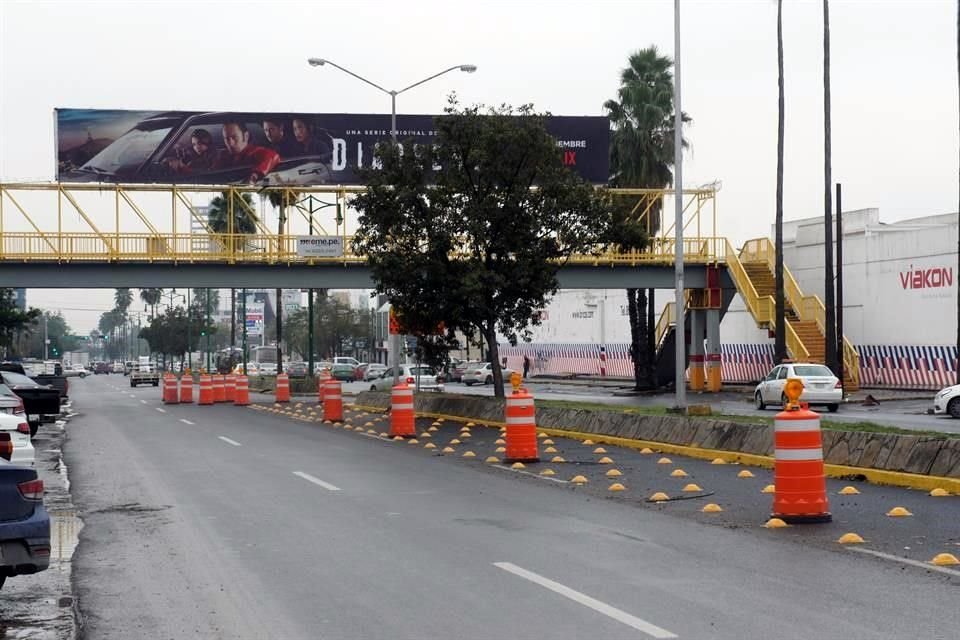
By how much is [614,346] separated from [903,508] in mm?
61919

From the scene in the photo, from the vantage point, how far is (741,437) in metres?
18.7

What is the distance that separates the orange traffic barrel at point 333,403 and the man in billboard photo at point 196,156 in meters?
18.0

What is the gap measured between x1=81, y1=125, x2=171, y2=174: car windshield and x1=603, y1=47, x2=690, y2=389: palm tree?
61.6 feet

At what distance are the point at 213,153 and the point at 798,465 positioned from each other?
38.2 meters

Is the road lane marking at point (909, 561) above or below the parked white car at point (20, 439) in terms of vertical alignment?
below

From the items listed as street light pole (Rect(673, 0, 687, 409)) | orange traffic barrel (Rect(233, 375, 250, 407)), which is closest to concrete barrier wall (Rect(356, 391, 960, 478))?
street light pole (Rect(673, 0, 687, 409))

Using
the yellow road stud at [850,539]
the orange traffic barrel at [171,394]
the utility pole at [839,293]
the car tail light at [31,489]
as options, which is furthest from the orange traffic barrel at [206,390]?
the car tail light at [31,489]

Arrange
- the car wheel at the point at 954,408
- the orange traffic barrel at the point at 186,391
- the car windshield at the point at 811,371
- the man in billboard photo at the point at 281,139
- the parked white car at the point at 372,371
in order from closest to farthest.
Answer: the car wheel at the point at 954,408 → the car windshield at the point at 811,371 → the orange traffic barrel at the point at 186,391 → the man in billboard photo at the point at 281,139 → the parked white car at the point at 372,371

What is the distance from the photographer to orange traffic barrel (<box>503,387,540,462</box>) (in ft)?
59.7

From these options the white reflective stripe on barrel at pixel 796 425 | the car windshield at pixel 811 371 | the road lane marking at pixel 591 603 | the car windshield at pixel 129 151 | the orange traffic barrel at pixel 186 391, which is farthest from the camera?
the car windshield at pixel 129 151

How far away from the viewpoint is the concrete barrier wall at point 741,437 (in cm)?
1465

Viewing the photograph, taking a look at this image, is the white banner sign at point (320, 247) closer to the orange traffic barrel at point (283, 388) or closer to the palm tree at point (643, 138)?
the orange traffic barrel at point (283, 388)

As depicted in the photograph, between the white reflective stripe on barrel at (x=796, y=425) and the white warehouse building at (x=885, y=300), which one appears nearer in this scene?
the white reflective stripe on barrel at (x=796, y=425)

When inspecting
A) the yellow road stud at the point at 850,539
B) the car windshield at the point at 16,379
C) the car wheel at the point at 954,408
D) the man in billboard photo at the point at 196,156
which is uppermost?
the man in billboard photo at the point at 196,156
